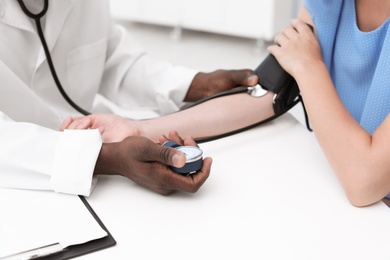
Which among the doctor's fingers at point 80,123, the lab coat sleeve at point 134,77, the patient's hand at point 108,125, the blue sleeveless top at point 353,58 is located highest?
the blue sleeveless top at point 353,58

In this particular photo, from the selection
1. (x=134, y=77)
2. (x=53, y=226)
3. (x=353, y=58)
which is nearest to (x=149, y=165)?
(x=53, y=226)

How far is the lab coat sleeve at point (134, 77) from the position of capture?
59.4 inches

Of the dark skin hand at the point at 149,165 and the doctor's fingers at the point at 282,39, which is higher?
the doctor's fingers at the point at 282,39

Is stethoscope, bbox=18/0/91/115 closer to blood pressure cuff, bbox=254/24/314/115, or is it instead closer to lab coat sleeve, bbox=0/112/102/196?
lab coat sleeve, bbox=0/112/102/196

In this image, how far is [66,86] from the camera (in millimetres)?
1446

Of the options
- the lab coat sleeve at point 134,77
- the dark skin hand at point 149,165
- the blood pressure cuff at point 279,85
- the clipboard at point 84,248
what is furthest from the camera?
the lab coat sleeve at point 134,77

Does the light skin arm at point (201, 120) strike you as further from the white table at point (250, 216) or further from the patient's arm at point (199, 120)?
the white table at point (250, 216)

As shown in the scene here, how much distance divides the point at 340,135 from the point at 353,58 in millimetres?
302

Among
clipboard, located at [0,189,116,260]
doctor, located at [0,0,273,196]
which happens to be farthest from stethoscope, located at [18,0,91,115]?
clipboard, located at [0,189,116,260]

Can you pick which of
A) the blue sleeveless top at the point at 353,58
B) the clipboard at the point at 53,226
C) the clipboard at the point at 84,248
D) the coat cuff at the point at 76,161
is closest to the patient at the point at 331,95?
the blue sleeveless top at the point at 353,58

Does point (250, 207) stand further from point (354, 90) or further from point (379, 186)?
point (354, 90)

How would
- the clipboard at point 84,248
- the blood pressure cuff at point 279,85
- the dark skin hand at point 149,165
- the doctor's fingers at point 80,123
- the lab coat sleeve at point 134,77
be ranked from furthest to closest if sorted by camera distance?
the lab coat sleeve at point 134,77, the blood pressure cuff at point 279,85, the doctor's fingers at point 80,123, the dark skin hand at point 149,165, the clipboard at point 84,248

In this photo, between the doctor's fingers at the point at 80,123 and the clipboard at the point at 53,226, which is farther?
Answer: the doctor's fingers at the point at 80,123

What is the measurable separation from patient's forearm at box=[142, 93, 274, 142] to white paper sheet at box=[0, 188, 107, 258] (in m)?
0.31
